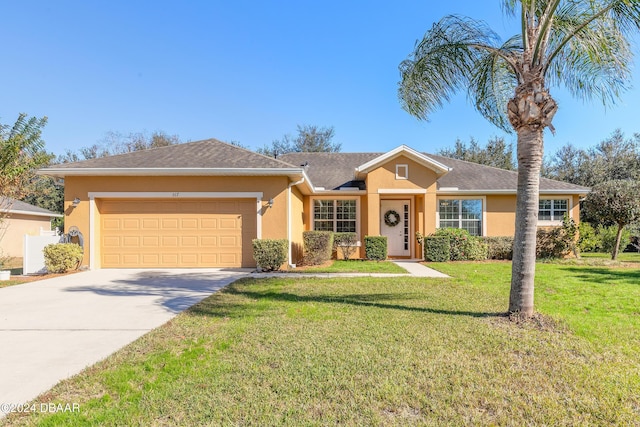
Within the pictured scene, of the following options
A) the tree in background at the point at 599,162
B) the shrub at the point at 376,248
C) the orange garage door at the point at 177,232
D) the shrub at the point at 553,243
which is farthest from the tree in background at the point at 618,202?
the orange garage door at the point at 177,232

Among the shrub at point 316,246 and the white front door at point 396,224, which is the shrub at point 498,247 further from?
the shrub at point 316,246

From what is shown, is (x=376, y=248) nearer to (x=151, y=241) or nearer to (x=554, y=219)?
(x=151, y=241)

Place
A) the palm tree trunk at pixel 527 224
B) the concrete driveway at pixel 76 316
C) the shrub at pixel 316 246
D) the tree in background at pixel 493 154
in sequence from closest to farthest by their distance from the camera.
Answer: the concrete driveway at pixel 76 316 → the palm tree trunk at pixel 527 224 → the shrub at pixel 316 246 → the tree in background at pixel 493 154

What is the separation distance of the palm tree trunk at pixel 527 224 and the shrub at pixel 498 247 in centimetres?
998

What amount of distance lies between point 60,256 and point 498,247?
16571mm

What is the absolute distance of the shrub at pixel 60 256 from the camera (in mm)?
10164

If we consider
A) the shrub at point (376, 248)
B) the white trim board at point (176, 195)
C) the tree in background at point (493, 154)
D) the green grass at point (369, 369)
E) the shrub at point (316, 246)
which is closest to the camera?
the green grass at point (369, 369)

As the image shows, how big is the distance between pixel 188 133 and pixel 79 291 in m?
33.6

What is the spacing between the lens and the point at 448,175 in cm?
1656

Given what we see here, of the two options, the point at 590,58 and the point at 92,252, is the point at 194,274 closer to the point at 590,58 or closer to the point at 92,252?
the point at 92,252

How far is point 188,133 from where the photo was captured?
37.9m

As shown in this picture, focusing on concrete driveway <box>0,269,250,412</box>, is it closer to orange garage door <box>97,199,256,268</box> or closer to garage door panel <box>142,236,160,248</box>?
orange garage door <box>97,199,256,268</box>

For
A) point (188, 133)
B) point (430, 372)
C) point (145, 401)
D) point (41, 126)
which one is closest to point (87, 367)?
point (145, 401)

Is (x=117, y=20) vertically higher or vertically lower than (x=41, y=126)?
higher
